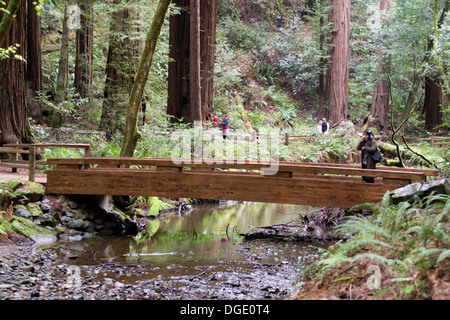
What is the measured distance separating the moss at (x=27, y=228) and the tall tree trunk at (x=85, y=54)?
1394 centimetres

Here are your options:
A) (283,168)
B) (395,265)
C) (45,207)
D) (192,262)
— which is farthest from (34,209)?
(395,265)

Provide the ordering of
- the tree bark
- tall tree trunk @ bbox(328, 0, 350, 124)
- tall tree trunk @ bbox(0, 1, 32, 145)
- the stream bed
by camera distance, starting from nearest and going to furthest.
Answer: the stream bed → tall tree trunk @ bbox(0, 1, 32, 145) → tall tree trunk @ bbox(328, 0, 350, 124) → the tree bark

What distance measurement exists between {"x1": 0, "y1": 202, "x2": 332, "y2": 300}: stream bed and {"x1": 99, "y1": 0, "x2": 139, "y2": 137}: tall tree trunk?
6750 mm

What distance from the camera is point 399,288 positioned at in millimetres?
4285

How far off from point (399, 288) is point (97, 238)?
292 inches

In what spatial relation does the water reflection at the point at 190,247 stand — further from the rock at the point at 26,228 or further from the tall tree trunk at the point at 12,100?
the tall tree trunk at the point at 12,100

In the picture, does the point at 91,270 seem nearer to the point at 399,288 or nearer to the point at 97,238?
the point at 97,238

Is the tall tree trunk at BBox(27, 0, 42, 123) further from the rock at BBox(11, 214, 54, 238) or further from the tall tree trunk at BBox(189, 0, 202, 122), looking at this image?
the rock at BBox(11, 214, 54, 238)

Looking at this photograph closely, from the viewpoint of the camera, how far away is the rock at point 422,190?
6.71 m

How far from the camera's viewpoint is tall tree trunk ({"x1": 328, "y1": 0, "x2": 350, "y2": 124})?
2466 cm

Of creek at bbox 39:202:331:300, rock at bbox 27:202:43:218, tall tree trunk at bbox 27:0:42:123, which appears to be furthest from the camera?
tall tree trunk at bbox 27:0:42:123

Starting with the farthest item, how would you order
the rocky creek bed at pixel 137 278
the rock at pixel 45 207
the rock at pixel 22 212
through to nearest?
the rock at pixel 45 207
the rock at pixel 22 212
the rocky creek bed at pixel 137 278

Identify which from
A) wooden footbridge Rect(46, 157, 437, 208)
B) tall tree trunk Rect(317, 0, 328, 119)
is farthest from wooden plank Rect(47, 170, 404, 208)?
tall tree trunk Rect(317, 0, 328, 119)

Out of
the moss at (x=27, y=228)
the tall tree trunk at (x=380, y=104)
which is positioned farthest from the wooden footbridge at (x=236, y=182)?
the tall tree trunk at (x=380, y=104)
